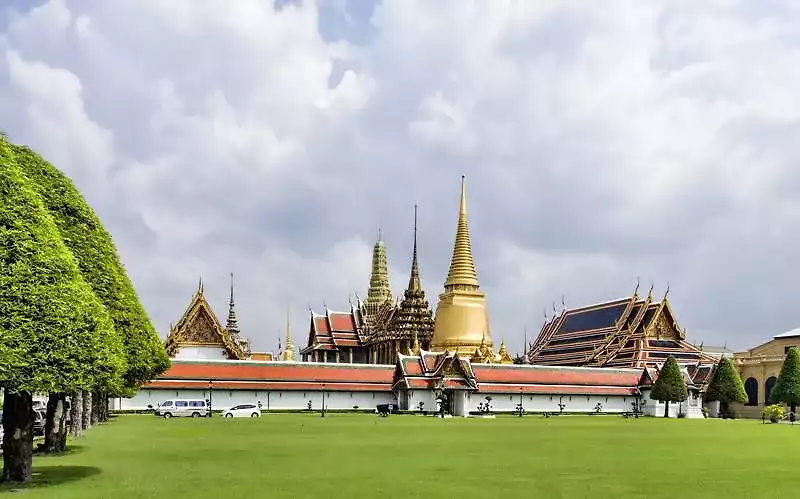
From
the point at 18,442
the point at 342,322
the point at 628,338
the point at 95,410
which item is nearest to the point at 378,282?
the point at 342,322

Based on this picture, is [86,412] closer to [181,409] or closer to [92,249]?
[92,249]

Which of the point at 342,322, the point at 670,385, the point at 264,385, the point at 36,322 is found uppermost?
the point at 342,322

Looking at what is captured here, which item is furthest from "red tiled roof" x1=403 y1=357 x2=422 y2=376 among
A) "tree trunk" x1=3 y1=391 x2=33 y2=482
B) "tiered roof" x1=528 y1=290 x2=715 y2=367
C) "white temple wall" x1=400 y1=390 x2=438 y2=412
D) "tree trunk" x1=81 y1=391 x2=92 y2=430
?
"tree trunk" x1=3 y1=391 x2=33 y2=482

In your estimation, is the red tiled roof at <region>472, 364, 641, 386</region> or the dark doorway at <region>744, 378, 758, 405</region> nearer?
the red tiled roof at <region>472, 364, 641, 386</region>

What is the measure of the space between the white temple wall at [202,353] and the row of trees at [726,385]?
36095 mm

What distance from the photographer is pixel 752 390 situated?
Result: 268 feet

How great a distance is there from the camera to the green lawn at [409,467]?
54.2 feet

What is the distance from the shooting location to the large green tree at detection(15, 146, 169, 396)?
20.1 metres

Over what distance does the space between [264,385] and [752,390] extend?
47.6m

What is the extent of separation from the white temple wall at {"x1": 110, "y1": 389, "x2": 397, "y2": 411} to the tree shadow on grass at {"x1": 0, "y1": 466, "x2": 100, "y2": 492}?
133 feet

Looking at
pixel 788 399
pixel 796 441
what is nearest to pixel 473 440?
pixel 796 441

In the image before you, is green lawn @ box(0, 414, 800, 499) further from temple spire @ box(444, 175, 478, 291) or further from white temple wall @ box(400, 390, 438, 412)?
temple spire @ box(444, 175, 478, 291)

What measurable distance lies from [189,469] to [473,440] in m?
14.2

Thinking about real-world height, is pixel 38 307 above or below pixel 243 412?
above
